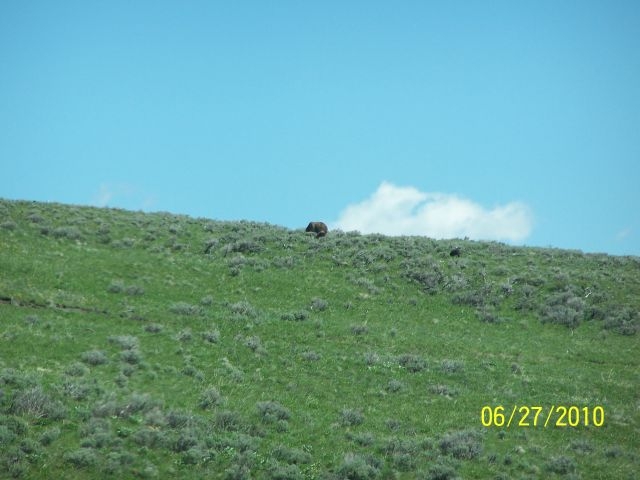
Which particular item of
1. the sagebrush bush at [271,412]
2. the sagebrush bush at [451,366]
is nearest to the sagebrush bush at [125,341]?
the sagebrush bush at [271,412]

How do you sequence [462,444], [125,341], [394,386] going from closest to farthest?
[462,444] → [394,386] → [125,341]

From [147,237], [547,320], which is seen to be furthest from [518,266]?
[147,237]

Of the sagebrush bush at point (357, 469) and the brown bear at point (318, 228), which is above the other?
the brown bear at point (318, 228)

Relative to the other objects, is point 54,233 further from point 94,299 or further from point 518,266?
point 518,266

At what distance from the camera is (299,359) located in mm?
25891

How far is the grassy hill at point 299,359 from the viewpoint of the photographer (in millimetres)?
17500

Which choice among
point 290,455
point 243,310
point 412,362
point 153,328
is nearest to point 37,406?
point 290,455

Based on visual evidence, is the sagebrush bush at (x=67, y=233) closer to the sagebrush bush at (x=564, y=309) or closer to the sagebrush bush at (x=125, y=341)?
the sagebrush bush at (x=125, y=341)

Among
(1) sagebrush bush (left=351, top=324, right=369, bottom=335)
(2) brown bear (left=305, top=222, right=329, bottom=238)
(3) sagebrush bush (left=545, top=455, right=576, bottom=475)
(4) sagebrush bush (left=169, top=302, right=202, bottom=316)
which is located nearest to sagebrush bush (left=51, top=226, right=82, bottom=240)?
(4) sagebrush bush (left=169, top=302, right=202, bottom=316)

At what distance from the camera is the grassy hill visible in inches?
689

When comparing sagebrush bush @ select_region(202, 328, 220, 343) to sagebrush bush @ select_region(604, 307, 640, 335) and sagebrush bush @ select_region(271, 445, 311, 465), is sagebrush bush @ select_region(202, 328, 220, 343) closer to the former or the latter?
sagebrush bush @ select_region(271, 445, 311, 465)

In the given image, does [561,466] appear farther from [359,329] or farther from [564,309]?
[564,309]

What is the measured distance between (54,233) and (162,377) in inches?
888

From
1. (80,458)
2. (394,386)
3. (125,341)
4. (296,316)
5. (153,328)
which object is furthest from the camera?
(296,316)
